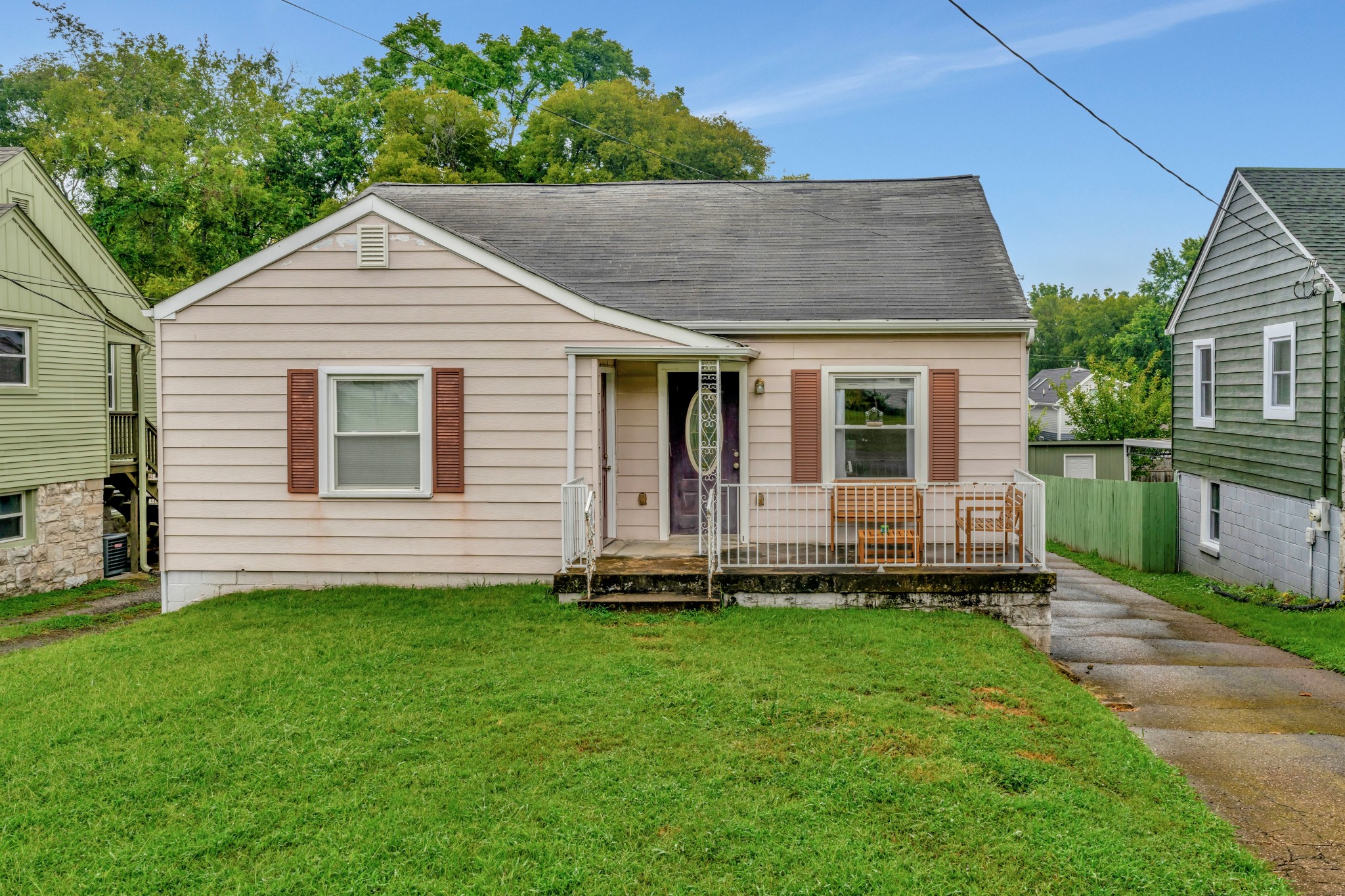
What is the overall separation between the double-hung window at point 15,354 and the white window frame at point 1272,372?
19.4 m

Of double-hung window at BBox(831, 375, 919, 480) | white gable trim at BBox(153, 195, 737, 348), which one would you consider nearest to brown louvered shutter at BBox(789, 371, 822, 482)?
double-hung window at BBox(831, 375, 919, 480)

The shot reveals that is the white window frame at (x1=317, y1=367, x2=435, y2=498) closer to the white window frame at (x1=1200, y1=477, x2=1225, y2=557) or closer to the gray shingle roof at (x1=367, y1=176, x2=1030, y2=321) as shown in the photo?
the gray shingle roof at (x1=367, y1=176, x2=1030, y2=321)

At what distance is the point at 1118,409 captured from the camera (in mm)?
25453

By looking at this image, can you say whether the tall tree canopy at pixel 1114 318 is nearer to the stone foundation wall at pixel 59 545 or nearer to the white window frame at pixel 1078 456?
the white window frame at pixel 1078 456

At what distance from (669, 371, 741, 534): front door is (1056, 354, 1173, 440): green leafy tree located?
19.0m

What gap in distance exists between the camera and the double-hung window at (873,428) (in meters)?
9.55

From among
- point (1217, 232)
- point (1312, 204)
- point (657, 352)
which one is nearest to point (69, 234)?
point (657, 352)

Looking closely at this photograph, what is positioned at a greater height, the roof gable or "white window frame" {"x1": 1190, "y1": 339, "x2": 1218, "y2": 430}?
the roof gable

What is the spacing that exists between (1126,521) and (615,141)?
67.4 feet

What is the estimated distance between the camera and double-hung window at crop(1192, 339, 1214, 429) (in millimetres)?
15137

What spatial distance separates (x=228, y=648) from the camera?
7.00 metres

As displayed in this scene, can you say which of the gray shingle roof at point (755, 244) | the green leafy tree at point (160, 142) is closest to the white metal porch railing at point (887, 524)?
the gray shingle roof at point (755, 244)

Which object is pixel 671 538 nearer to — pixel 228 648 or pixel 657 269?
pixel 657 269

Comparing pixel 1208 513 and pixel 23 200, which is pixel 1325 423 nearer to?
pixel 1208 513
